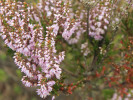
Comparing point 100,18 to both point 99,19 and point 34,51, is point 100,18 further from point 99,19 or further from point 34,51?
point 34,51

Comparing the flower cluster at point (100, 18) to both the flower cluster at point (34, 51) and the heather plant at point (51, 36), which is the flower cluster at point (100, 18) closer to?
the heather plant at point (51, 36)

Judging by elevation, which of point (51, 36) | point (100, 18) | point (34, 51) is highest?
point (100, 18)

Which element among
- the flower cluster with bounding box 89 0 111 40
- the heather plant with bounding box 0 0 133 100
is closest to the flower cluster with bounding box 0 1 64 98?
the heather plant with bounding box 0 0 133 100

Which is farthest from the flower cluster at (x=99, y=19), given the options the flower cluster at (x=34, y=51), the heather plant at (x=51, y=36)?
the flower cluster at (x=34, y=51)

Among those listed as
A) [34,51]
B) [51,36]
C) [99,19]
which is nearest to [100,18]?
[99,19]

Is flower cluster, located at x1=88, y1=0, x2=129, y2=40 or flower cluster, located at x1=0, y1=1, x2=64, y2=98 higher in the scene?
Result: flower cluster, located at x1=88, y1=0, x2=129, y2=40

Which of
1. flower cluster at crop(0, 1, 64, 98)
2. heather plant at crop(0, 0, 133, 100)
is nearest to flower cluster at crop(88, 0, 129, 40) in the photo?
heather plant at crop(0, 0, 133, 100)

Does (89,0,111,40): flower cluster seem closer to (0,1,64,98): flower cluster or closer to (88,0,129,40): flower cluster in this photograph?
(88,0,129,40): flower cluster

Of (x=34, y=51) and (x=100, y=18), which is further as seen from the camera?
(x=100, y=18)

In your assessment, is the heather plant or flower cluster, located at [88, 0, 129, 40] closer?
the heather plant
